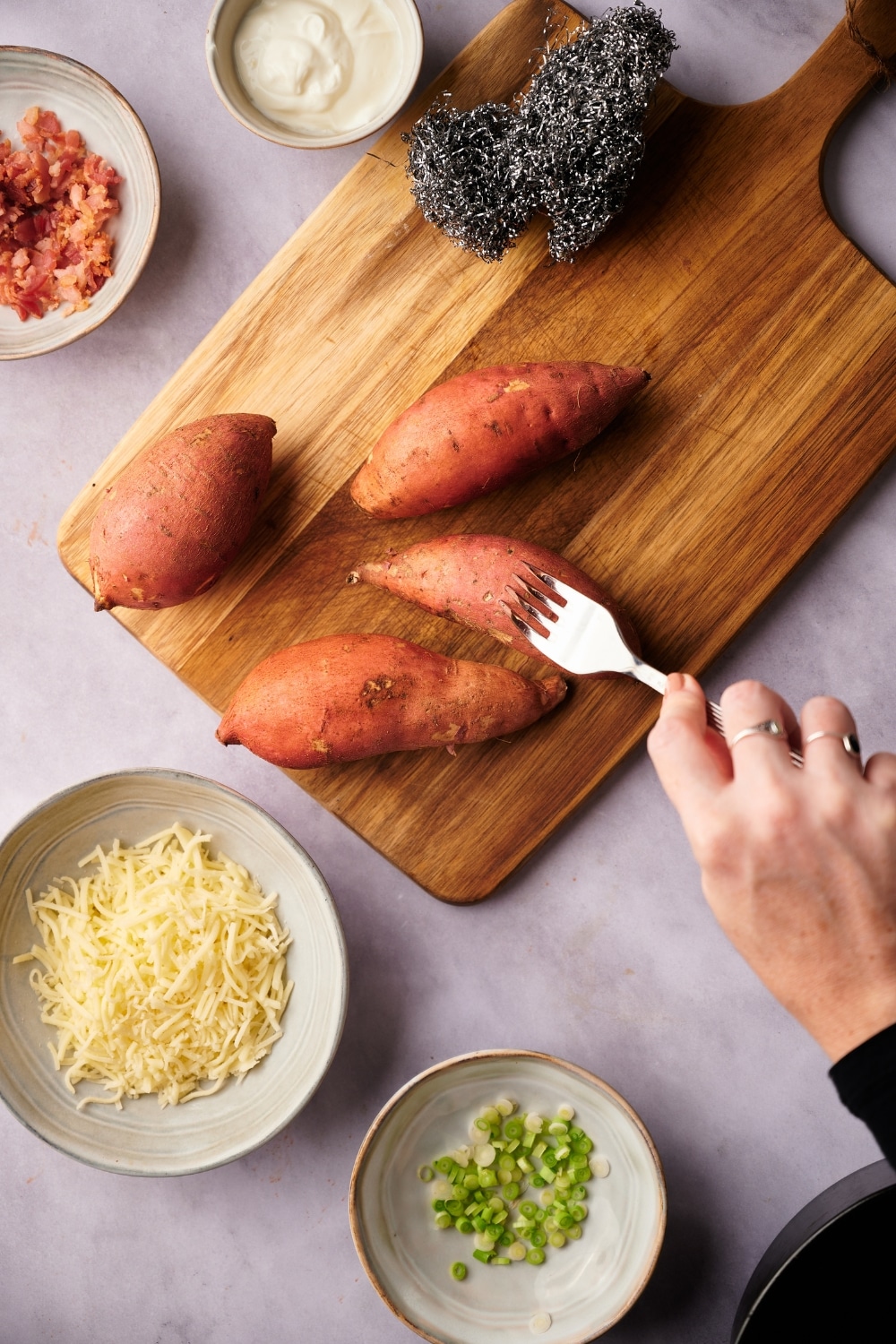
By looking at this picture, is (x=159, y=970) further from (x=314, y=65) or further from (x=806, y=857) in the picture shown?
(x=314, y=65)

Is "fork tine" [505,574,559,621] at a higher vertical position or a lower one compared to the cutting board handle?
lower

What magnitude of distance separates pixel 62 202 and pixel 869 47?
5.00 feet

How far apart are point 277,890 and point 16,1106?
22.5 inches

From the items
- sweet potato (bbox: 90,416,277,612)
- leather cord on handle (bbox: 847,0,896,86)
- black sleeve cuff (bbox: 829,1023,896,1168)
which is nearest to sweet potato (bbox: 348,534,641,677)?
sweet potato (bbox: 90,416,277,612)

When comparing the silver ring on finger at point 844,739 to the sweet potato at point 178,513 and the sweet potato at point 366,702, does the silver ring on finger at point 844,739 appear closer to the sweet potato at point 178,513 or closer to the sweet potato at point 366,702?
the sweet potato at point 366,702

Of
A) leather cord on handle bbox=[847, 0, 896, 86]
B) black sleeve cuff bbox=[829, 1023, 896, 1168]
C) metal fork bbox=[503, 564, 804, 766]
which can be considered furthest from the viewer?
leather cord on handle bbox=[847, 0, 896, 86]

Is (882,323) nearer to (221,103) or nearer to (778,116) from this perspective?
(778,116)

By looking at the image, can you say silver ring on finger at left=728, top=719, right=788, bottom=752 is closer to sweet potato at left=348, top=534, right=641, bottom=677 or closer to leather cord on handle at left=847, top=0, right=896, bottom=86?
sweet potato at left=348, top=534, right=641, bottom=677

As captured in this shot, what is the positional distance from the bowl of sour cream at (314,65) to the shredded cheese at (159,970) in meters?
1.30

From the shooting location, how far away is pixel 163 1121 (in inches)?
69.7

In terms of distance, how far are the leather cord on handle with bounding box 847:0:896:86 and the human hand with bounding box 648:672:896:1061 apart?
1.32 metres

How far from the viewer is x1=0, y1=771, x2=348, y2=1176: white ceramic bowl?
171 cm

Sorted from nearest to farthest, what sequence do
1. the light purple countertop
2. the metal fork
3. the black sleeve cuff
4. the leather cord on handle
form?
1. the black sleeve cuff
2. the metal fork
3. the leather cord on handle
4. the light purple countertop

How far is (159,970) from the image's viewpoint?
5.53 feet
